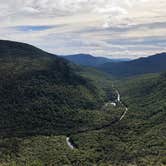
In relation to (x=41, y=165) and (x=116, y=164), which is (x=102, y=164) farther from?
(x=41, y=165)

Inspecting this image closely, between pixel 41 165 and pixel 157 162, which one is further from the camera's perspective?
pixel 41 165

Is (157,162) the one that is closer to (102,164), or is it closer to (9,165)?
(102,164)

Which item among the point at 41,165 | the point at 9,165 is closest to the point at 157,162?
the point at 41,165

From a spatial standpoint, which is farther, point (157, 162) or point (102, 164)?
point (102, 164)

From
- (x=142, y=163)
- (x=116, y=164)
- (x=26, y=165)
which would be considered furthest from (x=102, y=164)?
(x=26, y=165)

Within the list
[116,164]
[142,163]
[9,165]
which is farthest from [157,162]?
[9,165]

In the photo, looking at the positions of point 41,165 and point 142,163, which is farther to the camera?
point 41,165

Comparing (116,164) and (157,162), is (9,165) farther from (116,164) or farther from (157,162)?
(157,162)
